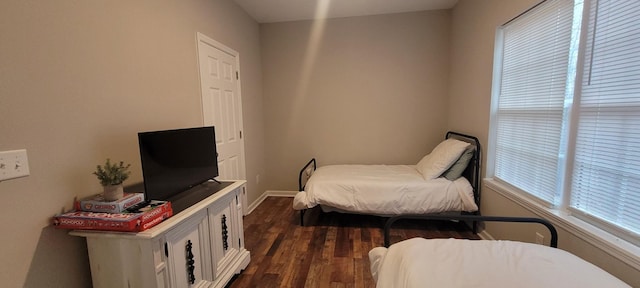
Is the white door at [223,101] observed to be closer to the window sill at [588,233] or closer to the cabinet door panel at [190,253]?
the cabinet door panel at [190,253]

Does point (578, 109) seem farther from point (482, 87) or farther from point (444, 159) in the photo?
point (444, 159)

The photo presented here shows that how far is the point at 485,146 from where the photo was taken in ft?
7.98

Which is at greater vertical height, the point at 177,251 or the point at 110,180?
the point at 110,180

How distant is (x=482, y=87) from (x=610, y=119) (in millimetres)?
1331

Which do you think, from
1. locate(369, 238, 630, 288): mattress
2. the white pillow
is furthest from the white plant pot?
the white pillow

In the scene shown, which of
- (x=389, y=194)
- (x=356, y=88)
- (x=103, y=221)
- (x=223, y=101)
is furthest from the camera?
(x=356, y=88)

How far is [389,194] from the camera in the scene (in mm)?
2594

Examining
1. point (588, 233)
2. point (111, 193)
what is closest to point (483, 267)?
point (588, 233)

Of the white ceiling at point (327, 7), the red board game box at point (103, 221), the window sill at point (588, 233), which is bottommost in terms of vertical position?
the window sill at point (588, 233)

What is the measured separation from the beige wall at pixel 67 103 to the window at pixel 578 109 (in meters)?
2.72

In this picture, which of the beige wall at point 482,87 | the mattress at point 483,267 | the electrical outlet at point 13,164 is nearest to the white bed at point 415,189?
the beige wall at point 482,87

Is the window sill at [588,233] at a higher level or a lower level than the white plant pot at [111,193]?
lower

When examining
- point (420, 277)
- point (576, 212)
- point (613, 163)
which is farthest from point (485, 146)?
point (420, 277)

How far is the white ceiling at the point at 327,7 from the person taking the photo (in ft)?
10.1
